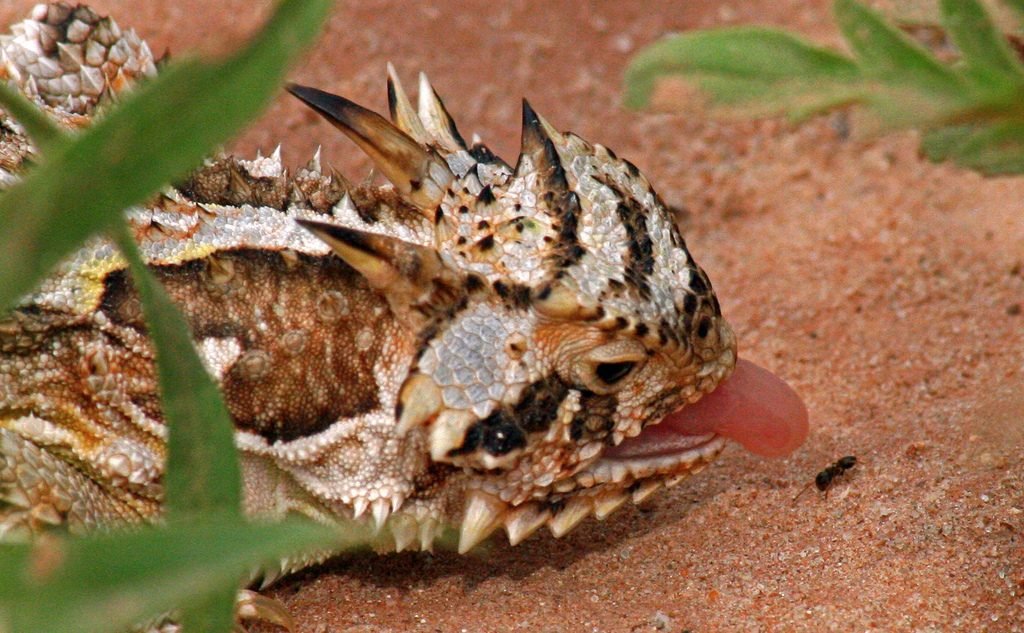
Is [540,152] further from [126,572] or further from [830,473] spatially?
[126,572]

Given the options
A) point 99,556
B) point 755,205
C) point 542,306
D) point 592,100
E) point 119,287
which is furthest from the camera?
point 592,100

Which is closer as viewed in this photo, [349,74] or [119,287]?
[119,287]

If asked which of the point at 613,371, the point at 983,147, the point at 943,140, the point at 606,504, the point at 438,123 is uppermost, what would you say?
the point at 438,123

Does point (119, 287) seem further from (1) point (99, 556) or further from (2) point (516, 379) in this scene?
(1) point (99, 556)

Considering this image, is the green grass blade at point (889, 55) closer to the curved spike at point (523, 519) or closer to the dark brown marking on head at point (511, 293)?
the dark brown marking on head at point (511, 293)

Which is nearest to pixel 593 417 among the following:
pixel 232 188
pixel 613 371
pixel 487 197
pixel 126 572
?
pixel 613 371

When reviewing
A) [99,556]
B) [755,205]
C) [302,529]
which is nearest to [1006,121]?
[302,529]

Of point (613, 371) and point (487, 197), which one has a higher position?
point (487, 197)
